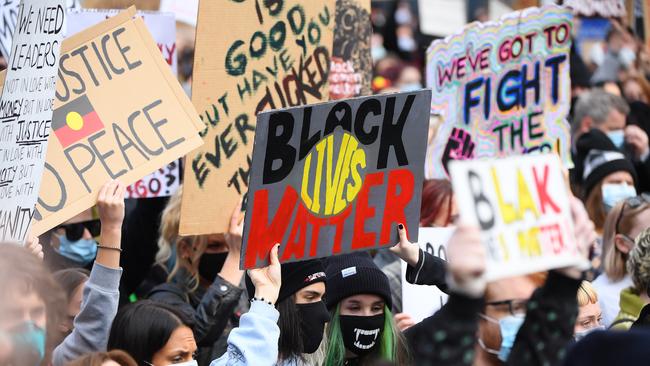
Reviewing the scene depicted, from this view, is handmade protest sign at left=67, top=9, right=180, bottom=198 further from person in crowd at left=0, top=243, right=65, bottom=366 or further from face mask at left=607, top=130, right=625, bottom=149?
face mask at left=607, top=130, right=625, bottom=149

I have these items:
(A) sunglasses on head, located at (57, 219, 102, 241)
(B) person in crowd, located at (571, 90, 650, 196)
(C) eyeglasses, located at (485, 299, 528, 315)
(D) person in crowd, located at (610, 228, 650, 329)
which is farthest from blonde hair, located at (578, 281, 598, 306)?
(B) person in crowd, located at (571, 90, 650, 196)

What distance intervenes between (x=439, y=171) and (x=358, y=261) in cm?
211

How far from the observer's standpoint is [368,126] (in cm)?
480

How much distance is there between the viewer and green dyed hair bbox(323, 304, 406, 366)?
500 cm

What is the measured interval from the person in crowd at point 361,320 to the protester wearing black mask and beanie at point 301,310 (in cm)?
7

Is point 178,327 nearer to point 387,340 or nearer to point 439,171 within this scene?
point 387,340

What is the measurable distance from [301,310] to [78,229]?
6.65ft

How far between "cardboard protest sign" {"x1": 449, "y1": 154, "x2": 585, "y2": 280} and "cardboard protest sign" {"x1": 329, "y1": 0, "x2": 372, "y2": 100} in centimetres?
412

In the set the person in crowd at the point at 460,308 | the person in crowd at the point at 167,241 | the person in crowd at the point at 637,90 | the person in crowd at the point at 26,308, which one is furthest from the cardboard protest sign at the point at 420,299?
the person in crowd at the point at 637,90

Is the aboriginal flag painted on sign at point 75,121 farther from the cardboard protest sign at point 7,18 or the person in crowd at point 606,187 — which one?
the person in crowd at point 606,187

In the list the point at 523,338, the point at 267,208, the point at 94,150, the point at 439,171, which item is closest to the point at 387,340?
the point at 267,208

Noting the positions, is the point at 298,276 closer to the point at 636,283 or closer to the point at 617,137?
the point at 636,283

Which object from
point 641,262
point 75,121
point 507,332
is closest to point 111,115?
point 75,121

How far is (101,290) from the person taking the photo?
4.81 m
